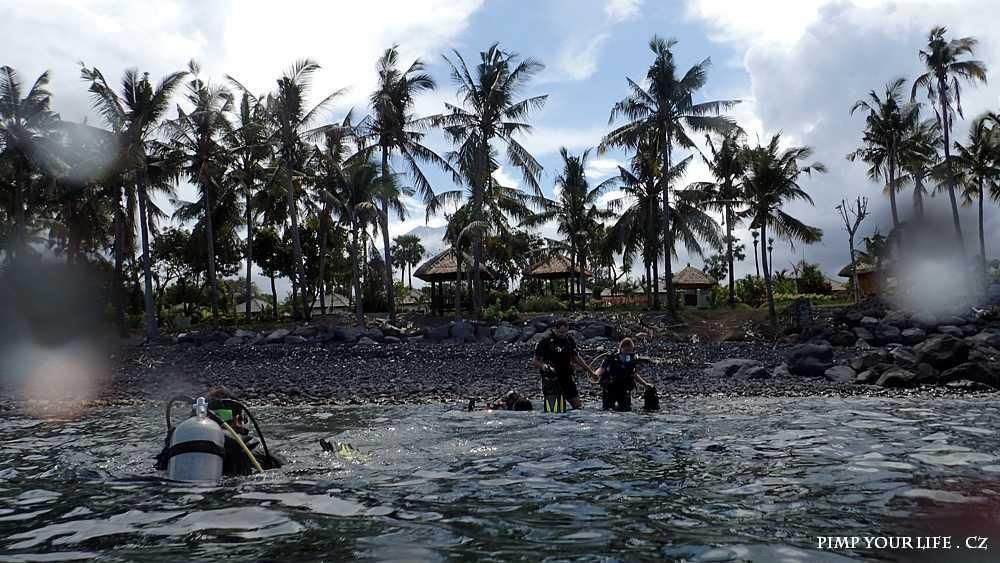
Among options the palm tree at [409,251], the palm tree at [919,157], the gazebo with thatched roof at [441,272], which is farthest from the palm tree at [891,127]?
the palm tree at [409,251]

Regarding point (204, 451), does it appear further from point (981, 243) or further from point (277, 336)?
point (981, 243)

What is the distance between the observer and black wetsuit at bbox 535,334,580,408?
11523mm

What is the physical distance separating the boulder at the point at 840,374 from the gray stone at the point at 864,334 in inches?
277

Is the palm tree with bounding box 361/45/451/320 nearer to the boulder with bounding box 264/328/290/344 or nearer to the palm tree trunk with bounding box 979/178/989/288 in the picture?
the boulder with bounding box 264/328/290/344

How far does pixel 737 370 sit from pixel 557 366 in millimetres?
8475

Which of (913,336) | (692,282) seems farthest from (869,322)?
(692,282)

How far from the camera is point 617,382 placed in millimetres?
11875

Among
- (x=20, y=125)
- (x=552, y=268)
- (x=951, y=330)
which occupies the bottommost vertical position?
(x=951, y=330)

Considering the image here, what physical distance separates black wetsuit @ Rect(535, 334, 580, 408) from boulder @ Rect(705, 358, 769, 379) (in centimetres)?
756

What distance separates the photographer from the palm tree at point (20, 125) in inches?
1281

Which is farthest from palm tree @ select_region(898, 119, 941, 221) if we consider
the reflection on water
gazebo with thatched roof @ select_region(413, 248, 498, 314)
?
the reflection on water

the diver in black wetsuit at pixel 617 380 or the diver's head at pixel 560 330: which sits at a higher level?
the diver's head at pixel 560 330

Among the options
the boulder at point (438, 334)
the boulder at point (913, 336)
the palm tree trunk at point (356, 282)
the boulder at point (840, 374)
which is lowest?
the boulder at point (840, 374)

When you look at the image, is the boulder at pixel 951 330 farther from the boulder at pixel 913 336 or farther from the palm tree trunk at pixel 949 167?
the palm tree trunk at pixel 949 167
